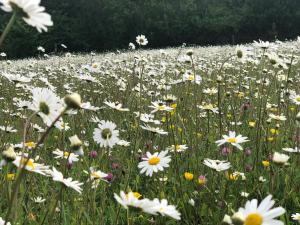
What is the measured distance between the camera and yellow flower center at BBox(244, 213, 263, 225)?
906 mm

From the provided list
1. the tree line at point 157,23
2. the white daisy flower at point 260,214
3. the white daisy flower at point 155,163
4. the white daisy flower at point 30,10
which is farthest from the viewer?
the tree line at point 157,23

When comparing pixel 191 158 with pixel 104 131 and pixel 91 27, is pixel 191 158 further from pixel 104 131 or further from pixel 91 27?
pixel 91 27

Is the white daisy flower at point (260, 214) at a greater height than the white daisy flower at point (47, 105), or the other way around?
the white daisy flower at point (47, 105)

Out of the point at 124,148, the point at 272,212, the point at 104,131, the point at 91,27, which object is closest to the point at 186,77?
the point at 124,148

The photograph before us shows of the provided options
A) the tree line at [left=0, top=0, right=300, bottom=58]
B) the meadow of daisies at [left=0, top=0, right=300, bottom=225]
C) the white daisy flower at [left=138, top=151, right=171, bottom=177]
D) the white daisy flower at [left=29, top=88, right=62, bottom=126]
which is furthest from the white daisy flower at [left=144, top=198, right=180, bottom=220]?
the tree line at [left=0, top=0, right=300, bottom=58]

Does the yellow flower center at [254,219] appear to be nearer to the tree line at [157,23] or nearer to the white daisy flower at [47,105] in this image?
the white daisy flower at [47,105]

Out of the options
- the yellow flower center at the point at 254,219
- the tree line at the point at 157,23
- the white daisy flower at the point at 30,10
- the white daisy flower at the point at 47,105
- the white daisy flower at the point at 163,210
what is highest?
the white daisy flower at the point at 30,10

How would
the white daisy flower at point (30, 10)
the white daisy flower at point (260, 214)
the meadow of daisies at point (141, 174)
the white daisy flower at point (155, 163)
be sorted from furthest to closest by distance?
the white daisy flower at point (155, 163)
the meadow of daisies at point (141, 174)
the white daisy flower at point (30, 10)
the white daisy flower at point (260, 214)

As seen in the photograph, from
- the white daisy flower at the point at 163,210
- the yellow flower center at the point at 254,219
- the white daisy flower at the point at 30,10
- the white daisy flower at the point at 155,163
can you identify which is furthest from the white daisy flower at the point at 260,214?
the white daisy flower at the point at 155,163

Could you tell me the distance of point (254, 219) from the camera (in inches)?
36.0

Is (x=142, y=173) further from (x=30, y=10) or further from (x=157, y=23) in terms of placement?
(x=157, y=23)

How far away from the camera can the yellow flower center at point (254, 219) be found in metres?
0.91

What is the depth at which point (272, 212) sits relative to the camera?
2.92ft

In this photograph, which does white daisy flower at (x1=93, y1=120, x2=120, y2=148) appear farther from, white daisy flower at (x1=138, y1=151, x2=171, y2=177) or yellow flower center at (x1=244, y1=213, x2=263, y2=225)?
yellow flower center at (x1=244, y1=213, x2=263, y2=225)
